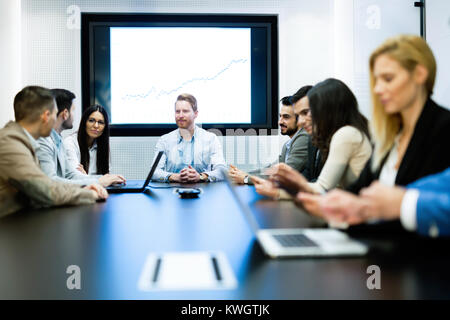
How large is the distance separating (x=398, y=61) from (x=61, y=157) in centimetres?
211

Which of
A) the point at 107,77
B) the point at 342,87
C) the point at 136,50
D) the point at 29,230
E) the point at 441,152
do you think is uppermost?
the point at 136,50

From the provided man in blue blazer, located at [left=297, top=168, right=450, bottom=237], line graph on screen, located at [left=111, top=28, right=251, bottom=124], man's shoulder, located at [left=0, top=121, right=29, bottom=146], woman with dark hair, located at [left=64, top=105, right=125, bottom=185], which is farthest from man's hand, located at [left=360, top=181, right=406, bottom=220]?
line graph on screen, located at [left=111, top=28, right=251, bottom=124]

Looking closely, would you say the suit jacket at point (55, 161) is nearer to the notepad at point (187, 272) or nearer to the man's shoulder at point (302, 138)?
the man's shoulder at point (302, 138)

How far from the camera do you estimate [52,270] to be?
851 millimetres

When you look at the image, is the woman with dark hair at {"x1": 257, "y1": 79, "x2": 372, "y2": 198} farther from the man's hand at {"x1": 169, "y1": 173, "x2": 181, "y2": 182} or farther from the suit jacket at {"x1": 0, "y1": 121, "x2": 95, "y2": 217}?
the man's hand at {"x1": 169, "y1": 173, "x2": 181, "y2": 182}

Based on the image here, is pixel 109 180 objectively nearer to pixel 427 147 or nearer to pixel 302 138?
pixel 302 138

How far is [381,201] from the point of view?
90cm

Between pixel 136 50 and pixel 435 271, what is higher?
pixel 136 50

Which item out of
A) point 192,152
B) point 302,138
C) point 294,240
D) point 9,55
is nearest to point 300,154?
point 302,138

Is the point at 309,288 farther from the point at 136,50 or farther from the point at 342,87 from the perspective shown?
the point at 136,50

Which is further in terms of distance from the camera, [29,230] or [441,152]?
[29,230]

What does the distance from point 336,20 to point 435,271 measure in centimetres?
434

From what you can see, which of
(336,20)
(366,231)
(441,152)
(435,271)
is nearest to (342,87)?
(441,152)

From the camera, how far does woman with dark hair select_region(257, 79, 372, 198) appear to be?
6.30ft
